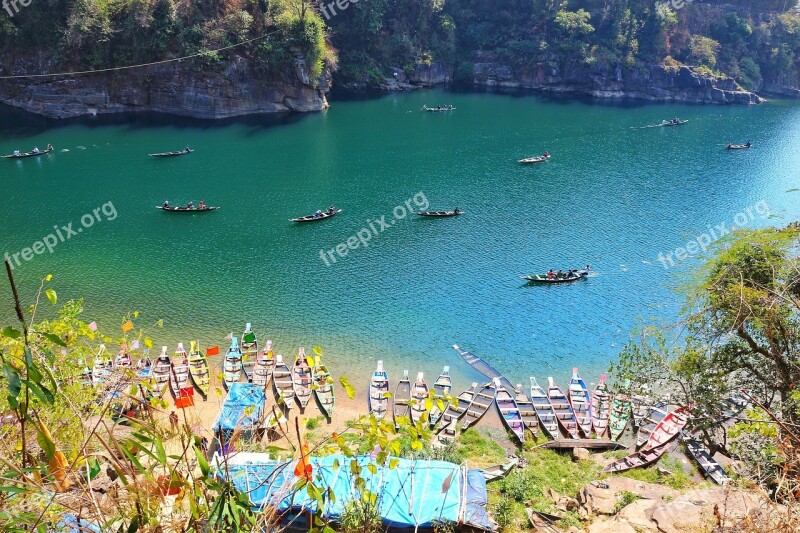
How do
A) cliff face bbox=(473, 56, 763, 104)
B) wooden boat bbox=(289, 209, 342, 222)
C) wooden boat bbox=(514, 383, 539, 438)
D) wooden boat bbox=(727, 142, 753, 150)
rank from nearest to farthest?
1. wooden boat bbox=(514, 383, 539, 438)
2. wooden boat bbox=(289, 209, 342, 222)
3. wooden boat bbox=(727, 142, 753, 150)
4. cliff face bbox=(473, 56, 763, 104)

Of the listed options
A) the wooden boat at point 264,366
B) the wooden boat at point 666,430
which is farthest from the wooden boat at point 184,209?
the wooden boat at point 666,430

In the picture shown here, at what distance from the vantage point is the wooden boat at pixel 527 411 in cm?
2256

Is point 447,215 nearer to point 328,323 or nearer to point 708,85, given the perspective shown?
point 328,323

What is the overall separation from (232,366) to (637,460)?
16328 mm

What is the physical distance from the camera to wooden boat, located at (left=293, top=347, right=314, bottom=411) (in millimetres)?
23766

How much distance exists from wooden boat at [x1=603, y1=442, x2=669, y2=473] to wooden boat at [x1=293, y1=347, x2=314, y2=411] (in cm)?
1121

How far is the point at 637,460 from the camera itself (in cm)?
2044

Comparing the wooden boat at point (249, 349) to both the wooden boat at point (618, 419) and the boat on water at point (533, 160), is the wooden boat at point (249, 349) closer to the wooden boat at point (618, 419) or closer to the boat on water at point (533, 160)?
the wooden boat at point (618, 419)

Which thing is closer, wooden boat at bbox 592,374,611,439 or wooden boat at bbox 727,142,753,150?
wooden boat at bbox 592,374,611,439

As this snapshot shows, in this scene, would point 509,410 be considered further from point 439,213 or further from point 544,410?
point 439,213

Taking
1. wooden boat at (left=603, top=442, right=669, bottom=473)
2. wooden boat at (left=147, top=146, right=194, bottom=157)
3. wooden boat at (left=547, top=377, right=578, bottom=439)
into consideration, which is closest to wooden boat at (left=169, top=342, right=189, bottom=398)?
wooden boat at (left=547, top=377, right=578, bottom=439)

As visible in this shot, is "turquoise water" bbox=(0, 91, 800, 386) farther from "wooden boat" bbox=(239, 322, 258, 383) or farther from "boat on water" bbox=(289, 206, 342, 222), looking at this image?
"wooden boat" bbox=(239, 322, 258, 383)

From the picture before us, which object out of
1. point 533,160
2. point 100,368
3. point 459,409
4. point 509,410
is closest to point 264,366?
point 459,409

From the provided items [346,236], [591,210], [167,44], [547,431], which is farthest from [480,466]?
[167,44]
